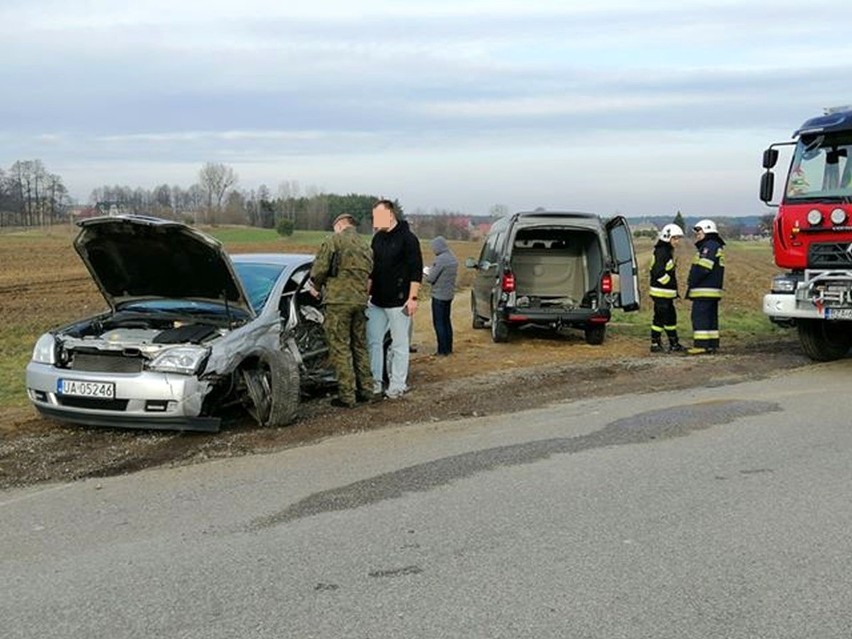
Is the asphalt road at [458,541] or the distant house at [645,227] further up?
the distant house at [645,227]

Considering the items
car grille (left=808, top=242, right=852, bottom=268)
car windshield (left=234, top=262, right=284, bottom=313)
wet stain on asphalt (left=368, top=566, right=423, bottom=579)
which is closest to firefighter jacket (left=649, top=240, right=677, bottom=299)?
car grille (left=808, top=242, right=852, bottom=268)

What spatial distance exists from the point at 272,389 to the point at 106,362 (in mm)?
1347

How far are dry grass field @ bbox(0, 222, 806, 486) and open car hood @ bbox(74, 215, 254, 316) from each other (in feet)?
4.26

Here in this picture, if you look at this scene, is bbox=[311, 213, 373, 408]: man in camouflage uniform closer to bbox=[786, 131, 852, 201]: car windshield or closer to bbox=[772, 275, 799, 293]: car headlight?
bbox=[772, 275, 799, 293]: car headlight

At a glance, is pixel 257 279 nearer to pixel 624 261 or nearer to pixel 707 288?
pixel 624 261

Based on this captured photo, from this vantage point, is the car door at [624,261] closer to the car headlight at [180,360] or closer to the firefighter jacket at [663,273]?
the firefighter jacket at [663,273]

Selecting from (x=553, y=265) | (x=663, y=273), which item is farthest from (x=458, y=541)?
(x=553, y=265)

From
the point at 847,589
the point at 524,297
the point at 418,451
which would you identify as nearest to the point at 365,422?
the point at 418,451

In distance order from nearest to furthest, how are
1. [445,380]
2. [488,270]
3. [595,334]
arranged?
[445,380] → [595,334] → [488,270]

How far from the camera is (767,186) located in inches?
451

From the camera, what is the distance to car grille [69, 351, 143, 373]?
7.21m

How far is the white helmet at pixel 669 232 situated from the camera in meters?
12.9

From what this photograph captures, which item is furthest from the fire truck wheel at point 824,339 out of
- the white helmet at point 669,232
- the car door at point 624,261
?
the car door at point 624,261

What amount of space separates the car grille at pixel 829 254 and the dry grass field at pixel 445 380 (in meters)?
1.42
